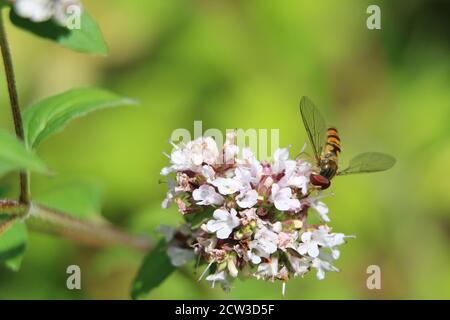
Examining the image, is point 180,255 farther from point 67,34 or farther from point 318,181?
point 67,34

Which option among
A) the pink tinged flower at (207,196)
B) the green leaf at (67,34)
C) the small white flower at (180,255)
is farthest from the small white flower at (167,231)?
the green leaf at (67,34)

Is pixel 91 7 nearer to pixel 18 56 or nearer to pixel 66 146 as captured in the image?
pixel 18 56

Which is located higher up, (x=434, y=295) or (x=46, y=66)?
(x=46, y=66)

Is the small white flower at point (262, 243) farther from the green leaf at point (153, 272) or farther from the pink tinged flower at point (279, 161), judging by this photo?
the green leaf at point (153, 272)

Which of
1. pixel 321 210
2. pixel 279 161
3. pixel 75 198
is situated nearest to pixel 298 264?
pixel 321 210
